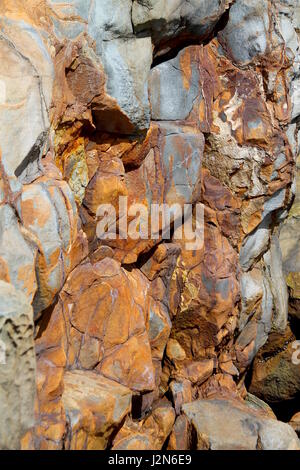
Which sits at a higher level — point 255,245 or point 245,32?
point 245,32

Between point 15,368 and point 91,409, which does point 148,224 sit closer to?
point 91,409

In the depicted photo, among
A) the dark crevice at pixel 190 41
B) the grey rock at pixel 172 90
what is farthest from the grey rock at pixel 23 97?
the dark crevice at pixel 190 41

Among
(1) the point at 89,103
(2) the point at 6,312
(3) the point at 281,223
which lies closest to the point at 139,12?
(1) the point at 89,103

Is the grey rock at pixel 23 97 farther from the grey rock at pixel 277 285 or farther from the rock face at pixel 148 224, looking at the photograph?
the grey rock at pixel 277 285

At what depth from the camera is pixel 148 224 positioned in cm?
718

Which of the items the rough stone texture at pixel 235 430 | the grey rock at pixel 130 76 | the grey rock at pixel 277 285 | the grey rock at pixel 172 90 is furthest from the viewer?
the grey rock at pixel 277 285

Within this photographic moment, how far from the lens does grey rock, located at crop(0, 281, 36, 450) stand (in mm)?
3424

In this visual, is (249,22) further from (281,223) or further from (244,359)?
(244,359)

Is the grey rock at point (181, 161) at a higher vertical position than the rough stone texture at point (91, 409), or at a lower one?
higher

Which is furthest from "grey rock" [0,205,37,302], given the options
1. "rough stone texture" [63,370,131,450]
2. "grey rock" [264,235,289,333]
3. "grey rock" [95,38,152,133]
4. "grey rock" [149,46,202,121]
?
"grey rock" [264,235,289,333]

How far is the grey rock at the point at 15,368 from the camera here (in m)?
3.42
